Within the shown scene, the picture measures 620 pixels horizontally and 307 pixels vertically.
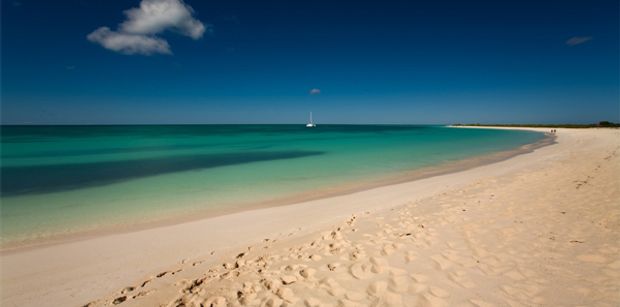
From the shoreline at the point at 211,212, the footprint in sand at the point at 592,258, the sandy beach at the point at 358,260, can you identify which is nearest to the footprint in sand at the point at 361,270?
the sandy beach at the point at 358,260

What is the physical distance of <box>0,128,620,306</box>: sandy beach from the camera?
347 cm

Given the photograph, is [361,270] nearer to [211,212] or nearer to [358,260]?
[358,260]

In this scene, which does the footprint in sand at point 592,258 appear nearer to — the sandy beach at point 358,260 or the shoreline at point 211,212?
the sandy beach at point 358,260

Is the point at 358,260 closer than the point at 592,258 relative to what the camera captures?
No

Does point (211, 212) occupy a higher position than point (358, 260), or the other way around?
point (358, 260)

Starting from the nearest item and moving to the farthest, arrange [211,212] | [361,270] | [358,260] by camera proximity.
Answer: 1. [361,270]
2. [358,260]
3. [211,212]

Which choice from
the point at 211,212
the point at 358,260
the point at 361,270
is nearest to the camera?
the point at 361,270

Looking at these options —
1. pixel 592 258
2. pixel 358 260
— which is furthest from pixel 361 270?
pixel 592 258

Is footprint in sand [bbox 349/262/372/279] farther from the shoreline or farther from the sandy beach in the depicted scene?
the shoreline

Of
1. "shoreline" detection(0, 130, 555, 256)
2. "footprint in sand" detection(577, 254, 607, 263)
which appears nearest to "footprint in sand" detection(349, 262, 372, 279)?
"footprint in sand" detection(577, 254, 607, 263)

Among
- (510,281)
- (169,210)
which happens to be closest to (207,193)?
(169,210)

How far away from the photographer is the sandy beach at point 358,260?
347 cm

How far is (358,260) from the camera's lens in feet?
14.2

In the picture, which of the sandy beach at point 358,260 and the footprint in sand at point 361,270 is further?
the footprint in sand at point 361,270
